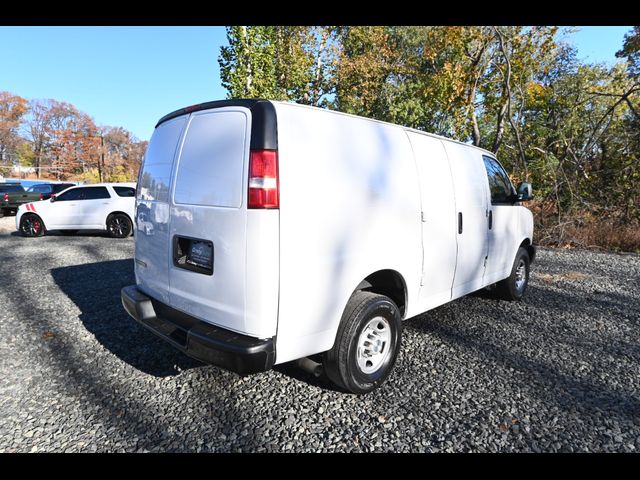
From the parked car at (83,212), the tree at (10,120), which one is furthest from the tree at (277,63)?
the tree at (10,120)

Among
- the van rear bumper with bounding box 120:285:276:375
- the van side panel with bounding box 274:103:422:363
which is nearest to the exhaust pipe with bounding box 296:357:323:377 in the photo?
the van side panel with bounding box 274:103:422:363

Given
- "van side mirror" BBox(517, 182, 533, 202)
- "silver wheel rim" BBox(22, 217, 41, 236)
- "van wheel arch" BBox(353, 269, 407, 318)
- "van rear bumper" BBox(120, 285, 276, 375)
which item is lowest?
"silver wheel rim" BBox(22, 217, 41, 236)

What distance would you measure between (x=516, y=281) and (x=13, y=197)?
2143 centimetres

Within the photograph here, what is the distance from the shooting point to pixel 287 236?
2.06m

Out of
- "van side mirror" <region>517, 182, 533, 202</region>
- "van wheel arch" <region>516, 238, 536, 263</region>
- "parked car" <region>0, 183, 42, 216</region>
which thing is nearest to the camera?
"van side mirror" <region>517, 182, 533, 202</region>

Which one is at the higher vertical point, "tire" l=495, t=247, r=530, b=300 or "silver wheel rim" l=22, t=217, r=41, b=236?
"tire" l=495, t=247, r=530, b=300

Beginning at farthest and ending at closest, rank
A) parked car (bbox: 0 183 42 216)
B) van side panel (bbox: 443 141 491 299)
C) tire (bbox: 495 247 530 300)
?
parked car (bbox: 0 183 42 216) → tire (bbox: 495 247 530 300) → van side panel (bbox: 443 141 491 299)

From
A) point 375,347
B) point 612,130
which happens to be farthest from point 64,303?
point 612,130

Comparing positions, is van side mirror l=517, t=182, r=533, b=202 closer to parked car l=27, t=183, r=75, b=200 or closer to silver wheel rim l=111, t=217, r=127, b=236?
silver wheel rim l=111, t=217, r=127, b=236

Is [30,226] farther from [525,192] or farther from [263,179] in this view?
[525,192]

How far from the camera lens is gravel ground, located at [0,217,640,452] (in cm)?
222

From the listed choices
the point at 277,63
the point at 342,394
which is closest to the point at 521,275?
the point at 342,394

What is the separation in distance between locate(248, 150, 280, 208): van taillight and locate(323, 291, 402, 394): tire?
→ 0.99 metres
